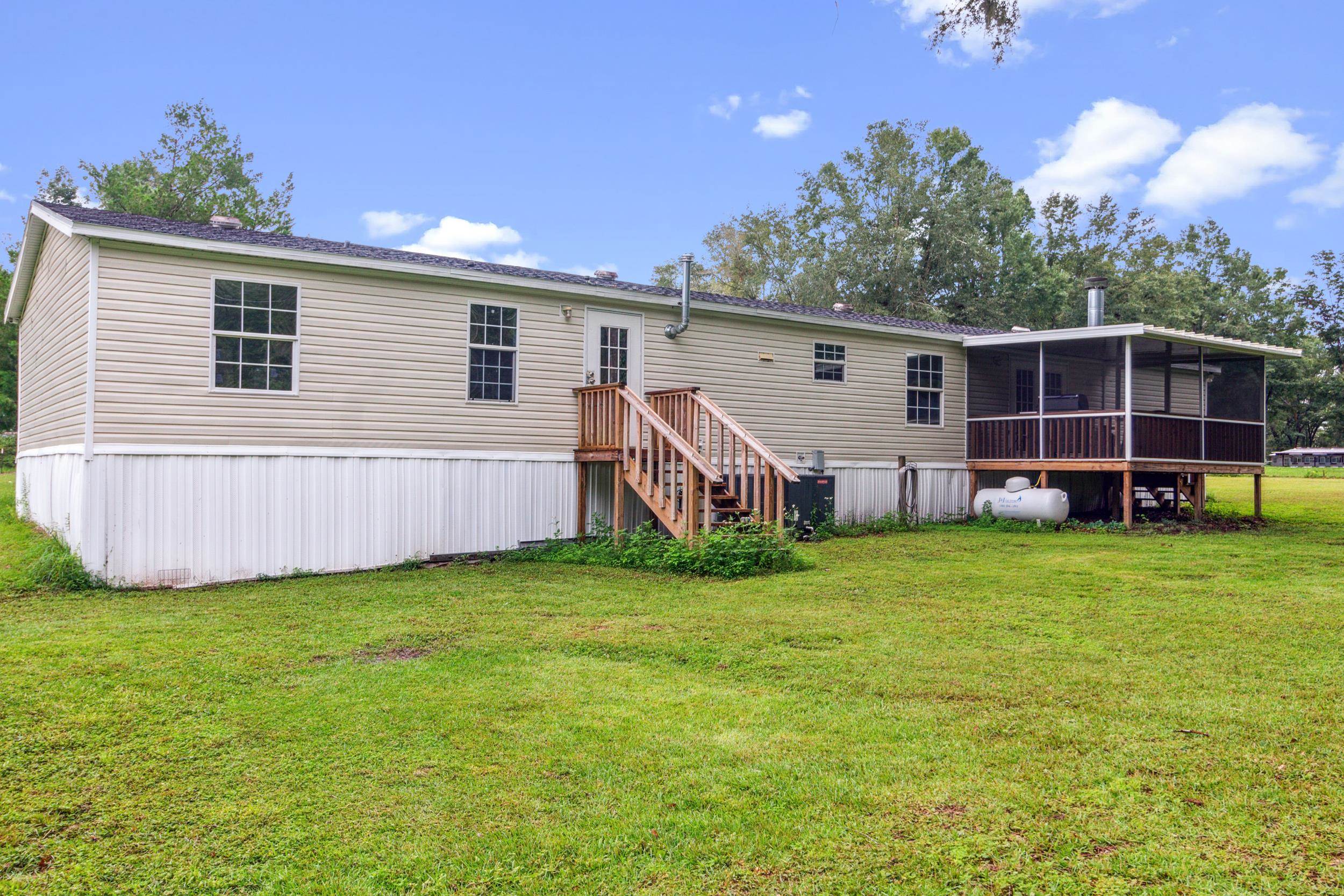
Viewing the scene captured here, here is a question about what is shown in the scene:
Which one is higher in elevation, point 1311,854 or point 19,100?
point 19,100

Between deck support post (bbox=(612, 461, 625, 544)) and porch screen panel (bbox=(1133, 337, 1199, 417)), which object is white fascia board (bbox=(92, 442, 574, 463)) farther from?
porch screen panel (bbox=(1133, 337, 1199, 417))

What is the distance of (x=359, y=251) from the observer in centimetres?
1034

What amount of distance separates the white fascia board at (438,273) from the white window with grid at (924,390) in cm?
95

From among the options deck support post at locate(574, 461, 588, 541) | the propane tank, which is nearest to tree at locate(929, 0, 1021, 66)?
deck support post at locate(574, 461, 588, 541)

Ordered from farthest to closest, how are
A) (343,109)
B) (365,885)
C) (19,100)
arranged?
(19,100)
(343,109)
(365,885)

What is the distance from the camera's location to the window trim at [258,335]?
916cm

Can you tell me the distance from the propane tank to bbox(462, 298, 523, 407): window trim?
8.01 m

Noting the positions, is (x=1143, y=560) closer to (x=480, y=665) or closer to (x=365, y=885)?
(x=480, y=665)

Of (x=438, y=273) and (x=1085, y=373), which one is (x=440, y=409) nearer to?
(x=438, y=273)

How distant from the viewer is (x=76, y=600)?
7.74 m

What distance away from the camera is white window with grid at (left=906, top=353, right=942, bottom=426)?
15.0 m

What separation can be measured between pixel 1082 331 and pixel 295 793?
1274 cm

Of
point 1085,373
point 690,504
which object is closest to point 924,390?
point 1085,373

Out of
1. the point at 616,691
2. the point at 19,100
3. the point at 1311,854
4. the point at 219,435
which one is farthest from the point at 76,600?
the point at 19,100
